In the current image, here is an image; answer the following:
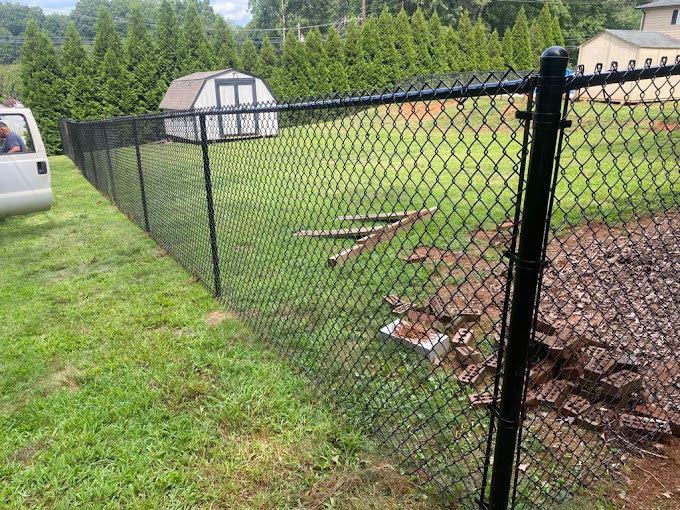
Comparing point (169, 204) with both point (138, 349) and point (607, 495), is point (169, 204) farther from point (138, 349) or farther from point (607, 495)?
point (607, 495)

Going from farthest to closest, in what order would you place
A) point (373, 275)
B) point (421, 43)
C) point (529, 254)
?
point (421, 43) → point (373, 275) → point (529, 254)

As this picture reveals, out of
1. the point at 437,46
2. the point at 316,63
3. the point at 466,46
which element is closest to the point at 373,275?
the point at 316,63

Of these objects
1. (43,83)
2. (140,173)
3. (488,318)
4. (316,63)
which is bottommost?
(488,318)

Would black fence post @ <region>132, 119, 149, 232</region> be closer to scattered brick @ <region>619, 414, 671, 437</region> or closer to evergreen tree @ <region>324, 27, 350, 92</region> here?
scattered brick @ <region>619, 414, 671, 437</region>

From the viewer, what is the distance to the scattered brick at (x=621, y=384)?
2.44 meters

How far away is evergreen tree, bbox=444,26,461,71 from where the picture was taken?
25.6m

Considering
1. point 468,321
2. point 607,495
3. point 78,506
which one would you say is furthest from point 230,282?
point 607,495

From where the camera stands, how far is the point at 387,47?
2402 cm

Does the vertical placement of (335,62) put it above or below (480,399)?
above

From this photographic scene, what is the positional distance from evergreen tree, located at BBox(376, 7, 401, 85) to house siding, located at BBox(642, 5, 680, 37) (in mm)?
14327

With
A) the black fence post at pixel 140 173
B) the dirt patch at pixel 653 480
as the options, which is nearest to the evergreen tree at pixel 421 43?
the black fence post at pixel 140 173

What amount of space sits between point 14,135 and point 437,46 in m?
23.7

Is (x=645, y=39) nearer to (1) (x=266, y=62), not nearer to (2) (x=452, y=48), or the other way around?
(2) (x=452, y=48)

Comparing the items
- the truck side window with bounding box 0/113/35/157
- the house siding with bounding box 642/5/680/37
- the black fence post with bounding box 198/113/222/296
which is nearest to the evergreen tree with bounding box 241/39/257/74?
the truck side window with bounding box 0/113/35/157
